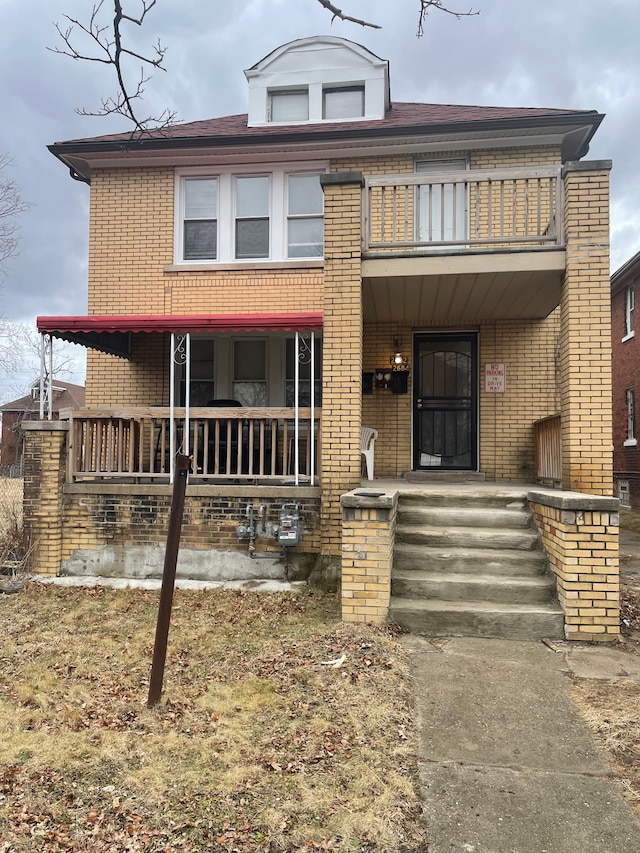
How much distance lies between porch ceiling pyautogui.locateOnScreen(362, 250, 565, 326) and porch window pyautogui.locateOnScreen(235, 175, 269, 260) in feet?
8.00

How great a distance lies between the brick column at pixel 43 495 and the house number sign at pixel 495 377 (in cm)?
623

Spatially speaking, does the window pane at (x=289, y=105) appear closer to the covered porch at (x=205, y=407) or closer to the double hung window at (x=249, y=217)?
the double hung window at (x=249, y=217)

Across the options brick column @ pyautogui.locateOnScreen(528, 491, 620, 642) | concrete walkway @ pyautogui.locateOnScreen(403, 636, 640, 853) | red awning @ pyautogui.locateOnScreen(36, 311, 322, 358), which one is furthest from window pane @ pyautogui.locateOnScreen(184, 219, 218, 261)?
concrete walkway @ pyautogui.locateOnScreen(403, 636, 640, 853)

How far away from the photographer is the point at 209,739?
9.86 ft

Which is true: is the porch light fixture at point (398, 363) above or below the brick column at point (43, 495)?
above

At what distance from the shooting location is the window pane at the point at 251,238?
904 centimetres

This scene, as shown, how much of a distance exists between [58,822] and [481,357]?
7.72 metres

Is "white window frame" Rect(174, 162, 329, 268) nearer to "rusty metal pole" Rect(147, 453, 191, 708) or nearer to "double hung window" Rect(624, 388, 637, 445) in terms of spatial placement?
"rusty metal pole" Rect(147, 453, 191, 708)

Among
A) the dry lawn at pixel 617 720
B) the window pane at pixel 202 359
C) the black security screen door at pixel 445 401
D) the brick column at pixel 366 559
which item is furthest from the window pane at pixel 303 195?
the dry lawn at pixel 617 720

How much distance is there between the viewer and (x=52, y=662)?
4.16 meters

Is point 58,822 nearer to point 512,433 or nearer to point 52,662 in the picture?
point 52,662

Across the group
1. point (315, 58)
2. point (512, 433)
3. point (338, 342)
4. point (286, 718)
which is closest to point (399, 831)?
point (286, 718)

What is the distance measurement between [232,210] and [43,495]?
5.53m

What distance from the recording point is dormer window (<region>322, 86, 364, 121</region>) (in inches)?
Answer: 376
